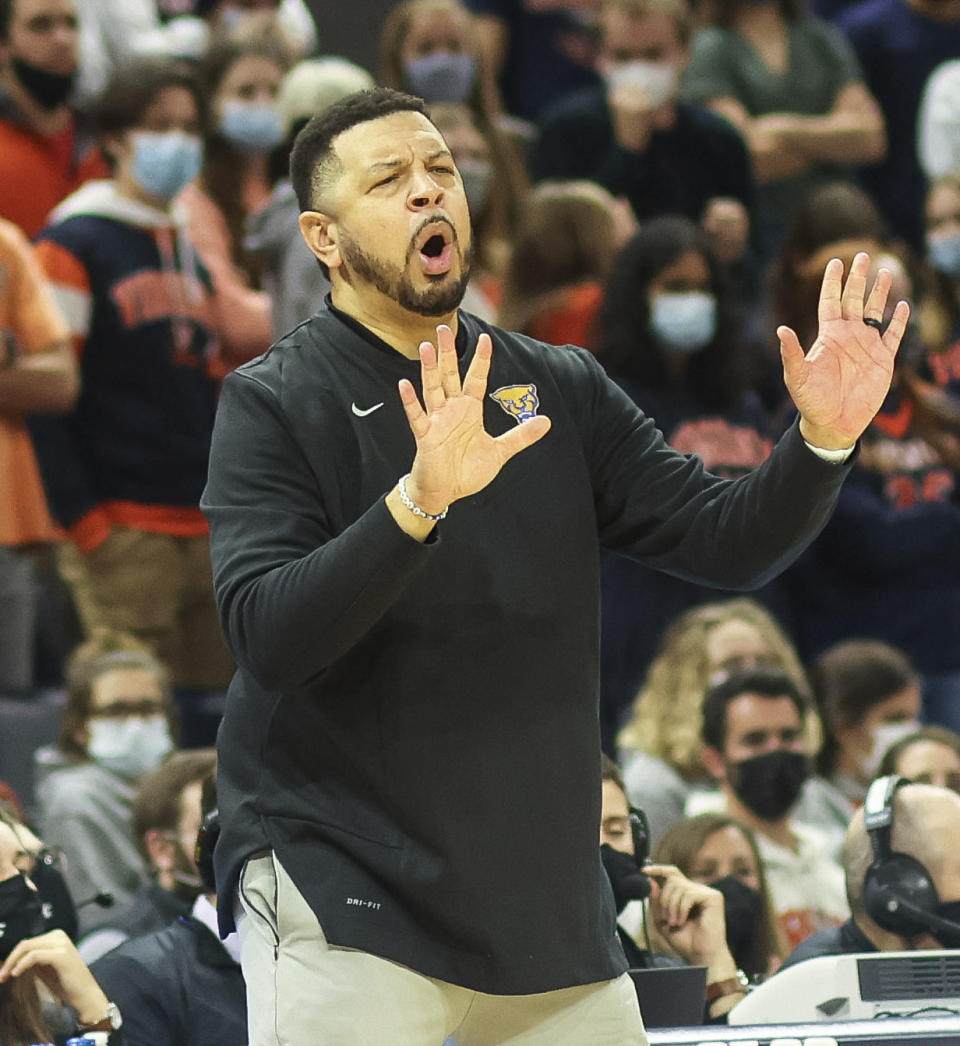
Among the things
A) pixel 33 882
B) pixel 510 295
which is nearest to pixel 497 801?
pixel 33 882

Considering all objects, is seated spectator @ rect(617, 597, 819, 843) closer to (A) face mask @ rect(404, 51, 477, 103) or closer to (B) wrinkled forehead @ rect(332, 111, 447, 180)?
(A) face mask @ rect(404, 51, 477, 103)

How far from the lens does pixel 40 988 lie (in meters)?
3.59

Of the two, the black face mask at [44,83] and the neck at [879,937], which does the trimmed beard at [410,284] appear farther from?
the black face mask at [44,83]

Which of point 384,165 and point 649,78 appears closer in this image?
point 384,165

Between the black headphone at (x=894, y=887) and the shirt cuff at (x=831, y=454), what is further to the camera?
the black headphone at (x=894, y=887)

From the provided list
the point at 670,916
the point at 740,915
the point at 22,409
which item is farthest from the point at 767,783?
the point at 22,409

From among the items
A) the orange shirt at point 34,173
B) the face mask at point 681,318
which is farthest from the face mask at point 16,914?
the orange shirt at point 34,173

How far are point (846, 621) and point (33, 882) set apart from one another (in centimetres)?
366

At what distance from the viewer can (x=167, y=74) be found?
21.1ft

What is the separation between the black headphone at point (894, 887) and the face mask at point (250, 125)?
3.75 meters

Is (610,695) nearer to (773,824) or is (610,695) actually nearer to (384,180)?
(773,824)

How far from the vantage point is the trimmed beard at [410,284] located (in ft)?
8.63

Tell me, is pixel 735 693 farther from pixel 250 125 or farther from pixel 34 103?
pixel 34 103

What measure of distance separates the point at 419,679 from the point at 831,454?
0.58 metres
